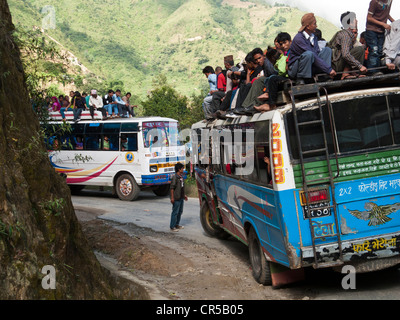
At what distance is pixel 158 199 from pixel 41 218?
14559 mm

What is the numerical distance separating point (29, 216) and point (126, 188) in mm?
14744

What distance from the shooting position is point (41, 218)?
6.53 m

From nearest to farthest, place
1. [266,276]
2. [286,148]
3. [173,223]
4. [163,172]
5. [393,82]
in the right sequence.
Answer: [286,148] → [393,82] → [266,276] → [173,223] → [163,172]

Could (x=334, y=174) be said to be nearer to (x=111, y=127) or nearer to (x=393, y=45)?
(x=393, y=45)

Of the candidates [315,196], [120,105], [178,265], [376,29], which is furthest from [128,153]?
[315,196]

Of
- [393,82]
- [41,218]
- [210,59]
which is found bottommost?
[41,218]

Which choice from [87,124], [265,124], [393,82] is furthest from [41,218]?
[87,124]

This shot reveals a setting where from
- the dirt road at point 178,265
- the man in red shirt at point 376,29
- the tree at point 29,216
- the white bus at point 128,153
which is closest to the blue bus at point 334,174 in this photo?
the dirt road at point 178,265

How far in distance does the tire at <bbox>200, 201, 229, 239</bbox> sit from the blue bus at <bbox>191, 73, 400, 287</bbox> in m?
5.03

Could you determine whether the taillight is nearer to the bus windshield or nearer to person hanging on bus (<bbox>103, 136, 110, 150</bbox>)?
the bus windshield

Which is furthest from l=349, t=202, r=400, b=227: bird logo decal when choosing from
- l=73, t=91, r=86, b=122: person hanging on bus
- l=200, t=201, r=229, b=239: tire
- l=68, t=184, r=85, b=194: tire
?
l=68, t=184, r=85, b=194: tire

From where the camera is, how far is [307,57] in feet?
25.4

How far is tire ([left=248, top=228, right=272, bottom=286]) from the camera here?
8.26 meters

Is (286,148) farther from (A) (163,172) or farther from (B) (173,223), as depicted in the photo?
(A) (163,172)
